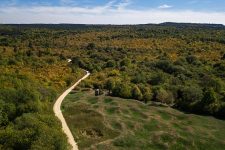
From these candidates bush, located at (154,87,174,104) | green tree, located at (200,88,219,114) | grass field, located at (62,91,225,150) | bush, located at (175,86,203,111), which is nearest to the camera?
grass field, located at (62,91,225,150)

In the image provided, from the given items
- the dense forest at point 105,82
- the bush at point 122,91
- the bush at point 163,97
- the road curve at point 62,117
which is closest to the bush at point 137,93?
the dense forest at point 105,82

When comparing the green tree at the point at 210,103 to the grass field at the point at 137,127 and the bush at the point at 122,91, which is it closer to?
the grass field at the point at 137,127

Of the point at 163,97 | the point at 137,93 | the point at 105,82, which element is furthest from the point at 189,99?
the point at 105,82

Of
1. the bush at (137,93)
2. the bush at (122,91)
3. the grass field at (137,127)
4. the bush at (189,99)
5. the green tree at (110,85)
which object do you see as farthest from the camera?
the green tree at (110,85)

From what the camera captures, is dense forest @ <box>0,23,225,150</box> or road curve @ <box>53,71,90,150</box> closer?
dense forest @ <box>0,23,225,150</box>

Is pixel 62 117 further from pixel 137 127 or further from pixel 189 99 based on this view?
pixel 189 99

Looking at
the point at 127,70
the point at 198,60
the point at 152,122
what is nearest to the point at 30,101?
the point at 152,122

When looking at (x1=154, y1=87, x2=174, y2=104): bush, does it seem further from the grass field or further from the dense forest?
the grass field

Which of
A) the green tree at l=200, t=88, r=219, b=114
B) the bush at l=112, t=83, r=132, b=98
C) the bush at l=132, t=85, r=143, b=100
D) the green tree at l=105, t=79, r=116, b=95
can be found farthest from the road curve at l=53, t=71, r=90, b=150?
the green tree at l=200, t=88, r=219, b=114

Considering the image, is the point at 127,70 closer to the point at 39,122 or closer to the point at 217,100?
the point at 217,100
